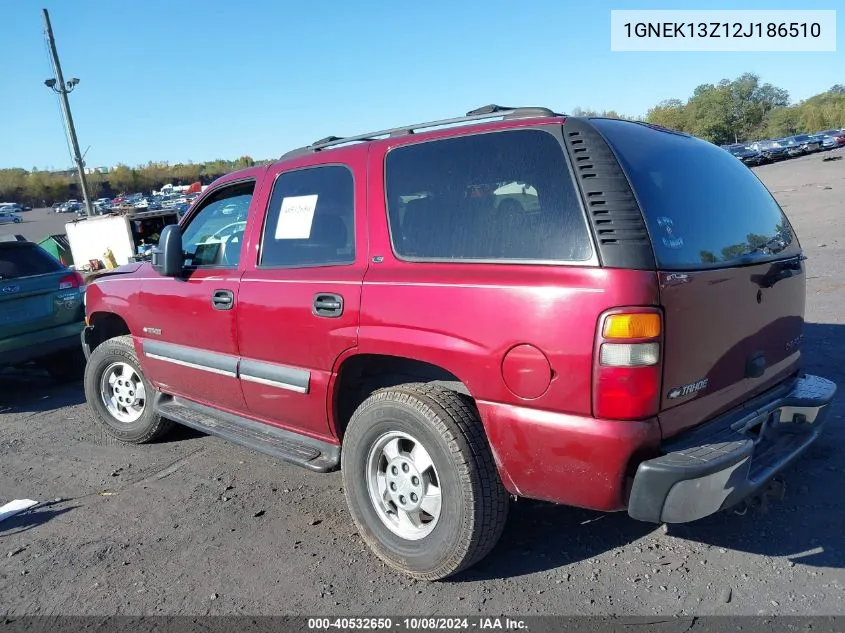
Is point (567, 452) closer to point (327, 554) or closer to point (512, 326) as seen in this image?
point (512, 326)

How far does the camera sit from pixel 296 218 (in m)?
3.75

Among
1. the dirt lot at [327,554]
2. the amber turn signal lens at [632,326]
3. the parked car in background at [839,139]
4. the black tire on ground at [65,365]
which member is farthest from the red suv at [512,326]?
the parked car in background at [839,139]

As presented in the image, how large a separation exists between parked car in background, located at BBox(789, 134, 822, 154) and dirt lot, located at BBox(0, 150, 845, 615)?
54.8m

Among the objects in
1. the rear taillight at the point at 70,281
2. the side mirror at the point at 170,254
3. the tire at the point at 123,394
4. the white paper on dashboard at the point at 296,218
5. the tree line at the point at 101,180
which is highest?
the tree line at the point at 101,180

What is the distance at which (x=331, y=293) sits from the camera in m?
3.30

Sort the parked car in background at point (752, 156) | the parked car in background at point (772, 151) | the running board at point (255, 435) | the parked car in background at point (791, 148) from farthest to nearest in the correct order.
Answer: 1. the parked car in background at point (791, 148)
2. the parked car in background at point (772, 151)
3. the parked car in background at point (752, 156)
4. the running board at point (255, 435)

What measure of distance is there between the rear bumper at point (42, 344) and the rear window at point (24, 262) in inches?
24.8

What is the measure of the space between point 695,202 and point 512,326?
1003 millimetres

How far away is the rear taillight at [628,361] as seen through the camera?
2.40 meters

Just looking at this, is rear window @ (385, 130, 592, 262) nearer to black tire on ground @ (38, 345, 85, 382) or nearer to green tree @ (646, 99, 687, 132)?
black tire on ground @ (38, 345, 85, 382)

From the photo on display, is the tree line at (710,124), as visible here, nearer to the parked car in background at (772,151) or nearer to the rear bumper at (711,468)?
the parked car in background at (772,151)

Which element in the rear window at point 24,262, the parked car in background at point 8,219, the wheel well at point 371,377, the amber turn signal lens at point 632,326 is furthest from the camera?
the parked car in background at point 8,219

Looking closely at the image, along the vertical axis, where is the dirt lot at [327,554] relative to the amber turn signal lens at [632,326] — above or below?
below

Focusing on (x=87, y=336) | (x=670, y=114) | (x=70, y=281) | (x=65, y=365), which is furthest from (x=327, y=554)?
(x=670, y=114)
